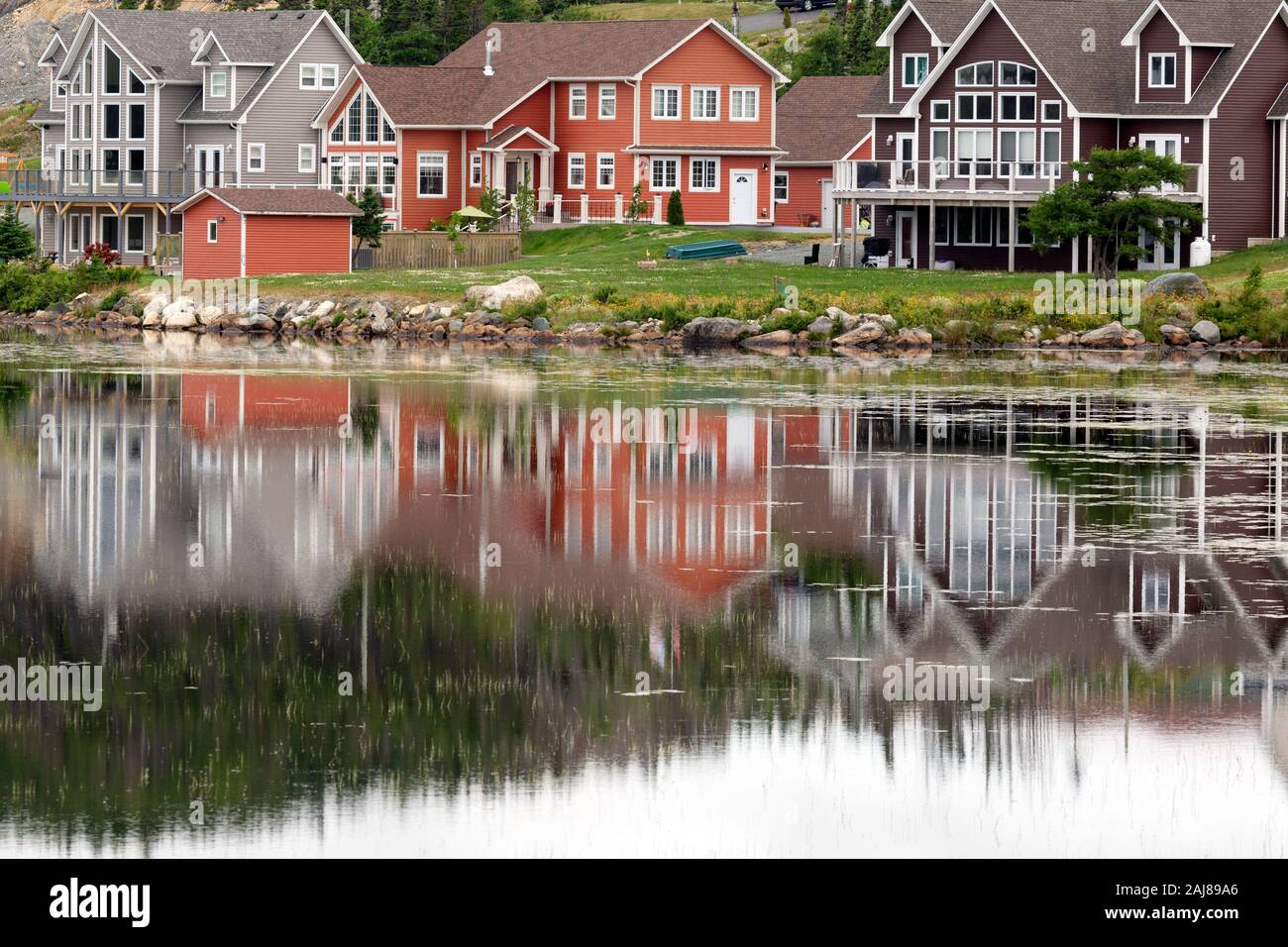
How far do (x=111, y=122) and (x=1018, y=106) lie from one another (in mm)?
38812

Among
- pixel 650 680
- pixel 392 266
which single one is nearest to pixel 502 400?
pixel 650 680

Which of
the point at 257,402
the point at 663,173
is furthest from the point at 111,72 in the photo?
the point at 257,402

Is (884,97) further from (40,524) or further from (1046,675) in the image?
(1046,675)

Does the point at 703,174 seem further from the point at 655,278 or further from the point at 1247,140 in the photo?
the point at 1247,140

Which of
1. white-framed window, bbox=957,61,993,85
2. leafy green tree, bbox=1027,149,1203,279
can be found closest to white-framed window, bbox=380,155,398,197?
white-framed window, bbox=957,61,993,85

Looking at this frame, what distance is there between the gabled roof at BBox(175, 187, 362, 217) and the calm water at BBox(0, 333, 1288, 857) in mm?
Answer: 39321

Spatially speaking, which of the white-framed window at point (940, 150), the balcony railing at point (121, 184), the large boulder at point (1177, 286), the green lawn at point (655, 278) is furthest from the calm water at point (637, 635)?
the balcony railing at point (121, 184)

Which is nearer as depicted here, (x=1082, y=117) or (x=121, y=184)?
(x=1082, y=117)

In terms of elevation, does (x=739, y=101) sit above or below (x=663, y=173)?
above

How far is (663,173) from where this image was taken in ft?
280

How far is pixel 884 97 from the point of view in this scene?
255 feet

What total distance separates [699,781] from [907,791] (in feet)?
4.63

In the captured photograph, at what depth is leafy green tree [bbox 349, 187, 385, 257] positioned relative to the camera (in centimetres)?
7850

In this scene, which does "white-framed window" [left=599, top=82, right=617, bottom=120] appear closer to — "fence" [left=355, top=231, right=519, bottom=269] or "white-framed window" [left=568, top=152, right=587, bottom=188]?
"white-framed window" [left=568, top=152, right=587, bottom=188]
